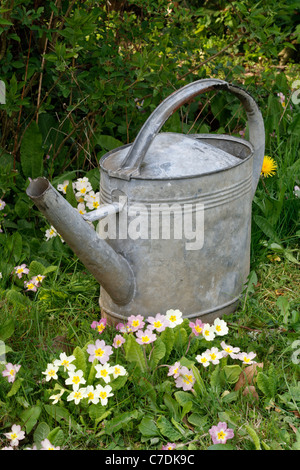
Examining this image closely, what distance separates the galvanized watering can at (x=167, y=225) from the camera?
6.03 ft

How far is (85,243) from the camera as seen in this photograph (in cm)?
173

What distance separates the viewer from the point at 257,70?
4.55 meters

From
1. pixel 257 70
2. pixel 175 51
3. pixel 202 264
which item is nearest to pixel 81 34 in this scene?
pixel 175 51

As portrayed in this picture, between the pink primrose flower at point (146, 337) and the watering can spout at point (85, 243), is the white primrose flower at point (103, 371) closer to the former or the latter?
the pink primrose flower at point (146, 337)

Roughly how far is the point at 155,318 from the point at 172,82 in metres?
1.27

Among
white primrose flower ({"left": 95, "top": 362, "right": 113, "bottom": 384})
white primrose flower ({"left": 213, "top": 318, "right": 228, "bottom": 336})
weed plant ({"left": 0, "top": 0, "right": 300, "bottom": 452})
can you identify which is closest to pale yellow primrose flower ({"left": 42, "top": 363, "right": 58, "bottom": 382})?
weed plant ({"left": 0, "top": 0, "right": 300, "bottom": 452})

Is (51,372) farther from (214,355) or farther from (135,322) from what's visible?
(214,355)

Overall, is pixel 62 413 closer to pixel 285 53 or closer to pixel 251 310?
pixel 251 310

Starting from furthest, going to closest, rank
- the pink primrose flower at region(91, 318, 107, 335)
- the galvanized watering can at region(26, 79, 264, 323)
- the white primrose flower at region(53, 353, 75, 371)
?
the pink primrose flower at region(91, 318, 107, 335)
the galvanized watering can at region(26, 79, 264, 323)
the white primrose flower at region(53, 353, 75, 371)

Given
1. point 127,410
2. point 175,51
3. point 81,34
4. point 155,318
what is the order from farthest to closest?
point 175,51 < point 81,34 < point 155,318 < point 127,410

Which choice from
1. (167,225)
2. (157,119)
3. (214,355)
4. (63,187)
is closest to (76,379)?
(214,355)

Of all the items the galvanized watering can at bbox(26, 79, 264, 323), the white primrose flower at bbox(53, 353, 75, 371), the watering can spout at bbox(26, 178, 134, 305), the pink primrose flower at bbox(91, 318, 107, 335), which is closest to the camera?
the watering can spout at bbox(26, 178, 134, 305)

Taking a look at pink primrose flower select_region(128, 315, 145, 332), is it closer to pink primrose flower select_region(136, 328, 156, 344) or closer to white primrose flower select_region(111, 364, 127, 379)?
pink primrose flower select_region(136, 328, 156, 344)

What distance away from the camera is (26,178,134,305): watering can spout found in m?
1.61
